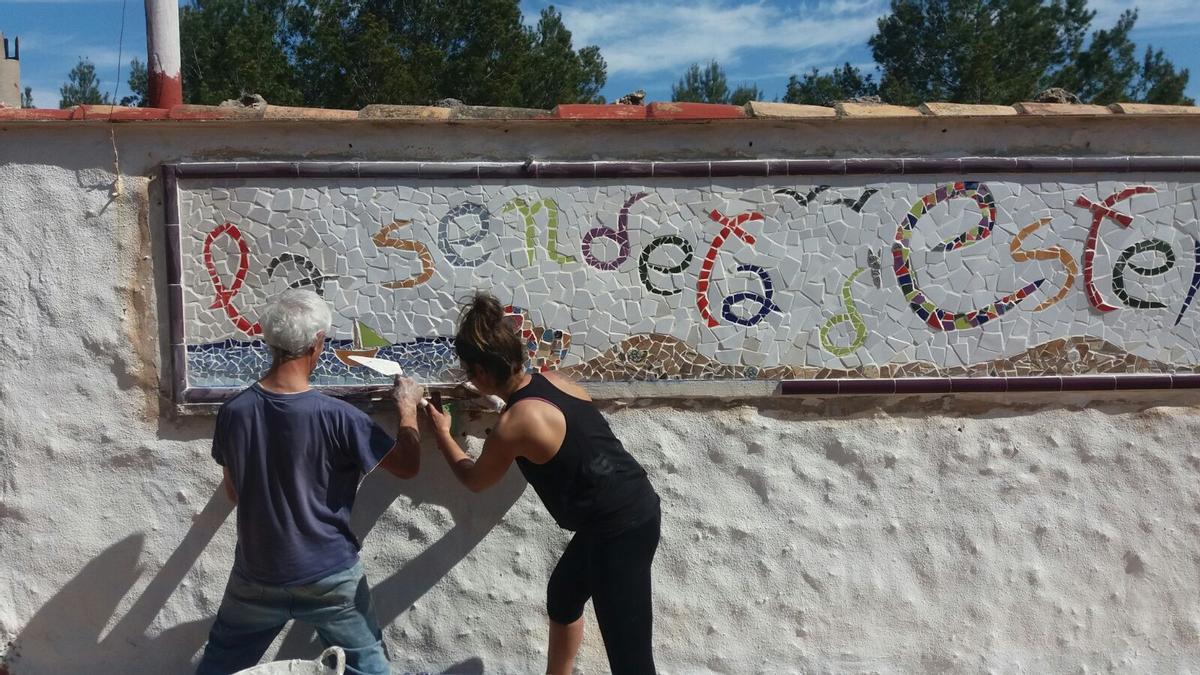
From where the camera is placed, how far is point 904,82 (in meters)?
17.0

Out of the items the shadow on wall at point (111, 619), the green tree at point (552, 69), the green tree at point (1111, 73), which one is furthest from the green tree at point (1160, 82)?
the shadow on wall at point (111, 619)

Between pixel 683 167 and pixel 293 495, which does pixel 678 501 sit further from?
pixel 293 495

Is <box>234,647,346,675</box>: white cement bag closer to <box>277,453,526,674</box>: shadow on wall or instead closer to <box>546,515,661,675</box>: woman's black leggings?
<box>277,453,526,674</box>: shadow on wall

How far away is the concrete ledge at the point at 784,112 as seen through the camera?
325 cm

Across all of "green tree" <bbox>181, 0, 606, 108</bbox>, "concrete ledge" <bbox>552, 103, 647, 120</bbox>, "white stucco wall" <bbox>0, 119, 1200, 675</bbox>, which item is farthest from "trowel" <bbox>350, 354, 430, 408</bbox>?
"green tree" <bbox>181, 0, 606, 108</bbox>

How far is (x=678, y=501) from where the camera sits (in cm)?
341

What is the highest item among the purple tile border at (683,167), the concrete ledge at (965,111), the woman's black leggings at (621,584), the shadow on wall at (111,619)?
the concrete ledge at (965,111)

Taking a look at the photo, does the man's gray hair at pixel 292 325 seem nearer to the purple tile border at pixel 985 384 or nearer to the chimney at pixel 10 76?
the purple tile border at pixel 985 384

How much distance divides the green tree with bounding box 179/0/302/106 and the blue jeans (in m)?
11.5

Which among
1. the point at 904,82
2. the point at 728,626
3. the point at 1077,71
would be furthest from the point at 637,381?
the point at 1077,71

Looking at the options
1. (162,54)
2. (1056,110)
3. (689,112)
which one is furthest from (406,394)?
(1056,110)

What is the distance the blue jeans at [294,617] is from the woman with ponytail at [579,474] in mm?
476

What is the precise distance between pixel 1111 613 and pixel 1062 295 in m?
1.12

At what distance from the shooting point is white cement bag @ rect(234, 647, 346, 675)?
8.86 ft
